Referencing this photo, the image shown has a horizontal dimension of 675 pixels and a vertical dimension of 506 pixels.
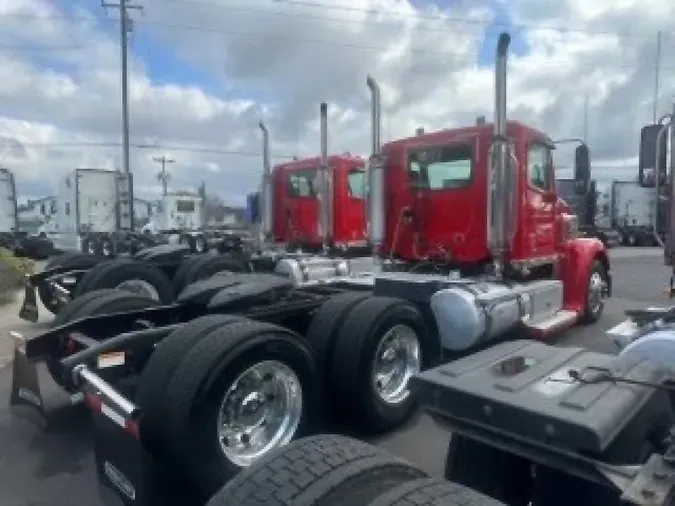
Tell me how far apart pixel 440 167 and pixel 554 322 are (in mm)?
2372

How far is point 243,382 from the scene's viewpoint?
11.8 ft

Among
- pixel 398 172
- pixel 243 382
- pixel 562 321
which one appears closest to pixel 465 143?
pixel 398 172

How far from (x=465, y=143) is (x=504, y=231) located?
1253 mm

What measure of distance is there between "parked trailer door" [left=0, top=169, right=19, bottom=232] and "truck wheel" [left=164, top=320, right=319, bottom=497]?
24344 millimetres

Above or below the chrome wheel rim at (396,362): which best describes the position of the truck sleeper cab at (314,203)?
above

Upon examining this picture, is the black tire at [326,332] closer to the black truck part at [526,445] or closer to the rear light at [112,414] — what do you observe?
the rear light at [112,414]

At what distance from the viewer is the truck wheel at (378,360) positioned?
4.43 meters

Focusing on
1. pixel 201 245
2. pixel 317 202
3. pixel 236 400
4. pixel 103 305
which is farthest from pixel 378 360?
pixel 201 245

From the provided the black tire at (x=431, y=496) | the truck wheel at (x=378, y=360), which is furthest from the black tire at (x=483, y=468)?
the truck wheel at (x=378, y=360)

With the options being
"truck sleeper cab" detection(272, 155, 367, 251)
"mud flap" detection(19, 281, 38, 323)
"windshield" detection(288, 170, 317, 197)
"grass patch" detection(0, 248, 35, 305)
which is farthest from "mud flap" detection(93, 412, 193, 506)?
"grass patch" detection(0, 248, 35, 305)

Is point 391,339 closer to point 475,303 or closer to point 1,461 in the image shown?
point 475,303

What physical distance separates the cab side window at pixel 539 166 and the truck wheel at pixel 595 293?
1.71 meters

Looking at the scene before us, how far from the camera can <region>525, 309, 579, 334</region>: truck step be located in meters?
6.72

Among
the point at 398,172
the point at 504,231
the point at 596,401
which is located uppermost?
the point at 398,172
